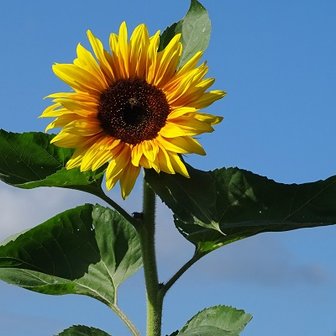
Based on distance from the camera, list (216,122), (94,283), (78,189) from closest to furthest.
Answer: (216,122) < (78,189) < (94,283)

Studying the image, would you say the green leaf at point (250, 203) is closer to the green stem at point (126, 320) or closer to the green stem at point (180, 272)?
the green stem at point (180, 272)

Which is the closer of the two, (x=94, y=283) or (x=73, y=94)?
(x=73, y=94)

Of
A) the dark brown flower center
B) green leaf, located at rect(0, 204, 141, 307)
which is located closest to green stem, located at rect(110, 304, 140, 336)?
green leaf, located at rect(0, 204, 141, 307)

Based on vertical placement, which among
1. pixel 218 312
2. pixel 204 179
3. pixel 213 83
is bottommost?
pixel 218 312

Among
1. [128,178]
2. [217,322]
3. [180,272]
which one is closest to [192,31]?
[128,178]

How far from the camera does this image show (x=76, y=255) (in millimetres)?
2828

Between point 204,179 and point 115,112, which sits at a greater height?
point 115,112

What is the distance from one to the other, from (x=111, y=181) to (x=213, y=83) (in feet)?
1.00

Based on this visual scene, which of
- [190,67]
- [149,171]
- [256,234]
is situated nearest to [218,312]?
[256,234]

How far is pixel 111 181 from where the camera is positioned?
2439 millimetres

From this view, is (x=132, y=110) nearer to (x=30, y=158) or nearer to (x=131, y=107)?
(x=131, y=107)

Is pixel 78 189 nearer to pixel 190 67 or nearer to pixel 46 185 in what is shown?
pixel 46 185

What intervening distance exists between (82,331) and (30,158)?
0.43m

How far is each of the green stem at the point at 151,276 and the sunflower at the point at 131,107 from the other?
18 cm
